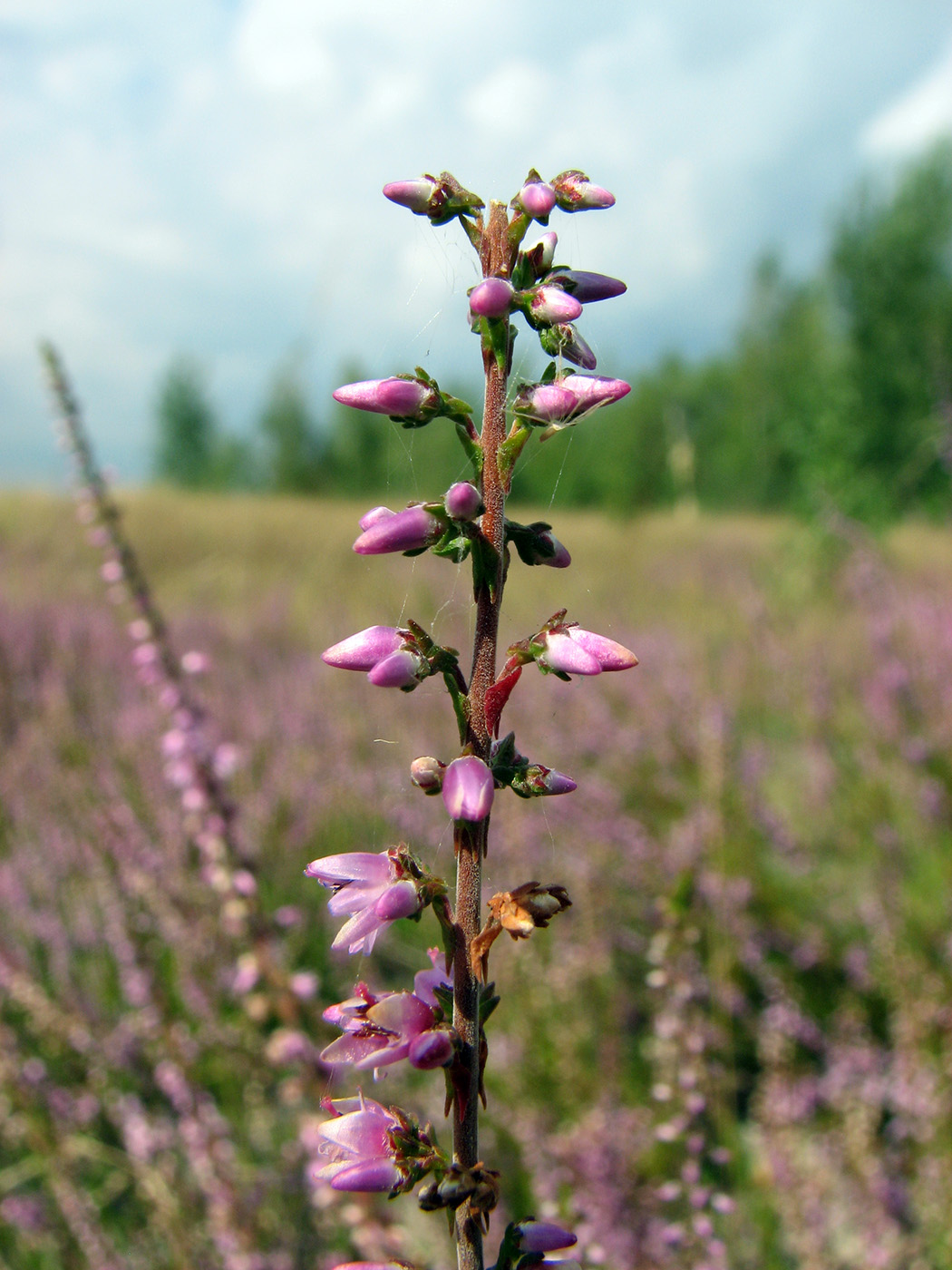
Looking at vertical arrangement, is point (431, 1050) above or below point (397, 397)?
below

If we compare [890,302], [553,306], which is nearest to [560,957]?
[553,306]

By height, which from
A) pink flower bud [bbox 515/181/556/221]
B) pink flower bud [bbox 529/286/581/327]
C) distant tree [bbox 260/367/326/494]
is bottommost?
distant tree [bbox 260/367/326/494]

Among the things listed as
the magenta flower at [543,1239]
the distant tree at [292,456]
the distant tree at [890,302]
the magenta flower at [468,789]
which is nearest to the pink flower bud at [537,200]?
the magenta flower at [468,789]

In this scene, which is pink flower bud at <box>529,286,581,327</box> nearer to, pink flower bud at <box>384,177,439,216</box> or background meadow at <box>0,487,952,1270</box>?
pink flower bud at <box>384,177,439,216</box>

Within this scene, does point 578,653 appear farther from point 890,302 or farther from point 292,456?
point 292,456

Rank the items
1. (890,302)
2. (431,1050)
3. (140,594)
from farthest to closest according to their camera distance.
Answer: (890,302) → (140,594) → (431,1050)

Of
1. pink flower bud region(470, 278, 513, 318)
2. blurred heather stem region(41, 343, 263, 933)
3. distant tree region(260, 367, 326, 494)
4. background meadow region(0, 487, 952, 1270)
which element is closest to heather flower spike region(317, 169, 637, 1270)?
pink flower bud region(470, 278, 513, 318)

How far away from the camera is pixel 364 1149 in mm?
809

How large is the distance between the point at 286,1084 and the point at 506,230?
1752mm

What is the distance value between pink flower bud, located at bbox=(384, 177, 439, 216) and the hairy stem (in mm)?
223

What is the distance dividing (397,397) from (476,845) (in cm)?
43

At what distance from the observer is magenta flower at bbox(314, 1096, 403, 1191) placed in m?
0.78

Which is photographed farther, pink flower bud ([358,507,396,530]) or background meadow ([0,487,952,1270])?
background meadow ([0,487,952,1270])

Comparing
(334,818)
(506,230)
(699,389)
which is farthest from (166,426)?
(506,230)
